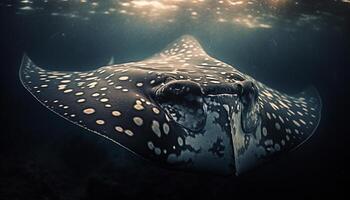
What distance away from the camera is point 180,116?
4438 millimetres

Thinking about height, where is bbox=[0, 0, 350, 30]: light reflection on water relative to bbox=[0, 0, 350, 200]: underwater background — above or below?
above

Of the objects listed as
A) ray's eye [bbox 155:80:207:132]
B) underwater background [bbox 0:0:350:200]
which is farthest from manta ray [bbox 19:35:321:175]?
underwater background [bbox 0:0:350:200]

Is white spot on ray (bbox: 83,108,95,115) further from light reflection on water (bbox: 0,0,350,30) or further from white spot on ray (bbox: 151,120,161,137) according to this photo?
light reflection on water (bbox: 0,0,350,30)

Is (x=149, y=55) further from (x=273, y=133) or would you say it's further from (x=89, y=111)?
(x=89, y=111)

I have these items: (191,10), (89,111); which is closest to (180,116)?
(89,111)

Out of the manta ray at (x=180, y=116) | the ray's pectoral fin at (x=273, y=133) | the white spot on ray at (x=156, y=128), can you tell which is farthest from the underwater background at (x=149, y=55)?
the white spot on ray at (x=156, y=128)

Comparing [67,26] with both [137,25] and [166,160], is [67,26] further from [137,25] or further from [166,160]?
[166,160]

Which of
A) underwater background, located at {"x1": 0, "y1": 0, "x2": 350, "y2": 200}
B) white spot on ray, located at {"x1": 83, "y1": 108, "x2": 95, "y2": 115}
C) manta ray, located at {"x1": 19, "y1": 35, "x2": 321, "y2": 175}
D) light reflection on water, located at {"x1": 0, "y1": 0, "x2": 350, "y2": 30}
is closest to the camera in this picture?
manta ray, located at {"x1": 19, "y1": 35, "x2": 321, "y2": 175}

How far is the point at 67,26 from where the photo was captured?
15.8m

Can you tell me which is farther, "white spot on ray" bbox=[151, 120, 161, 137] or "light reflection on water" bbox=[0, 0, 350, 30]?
"light reflection on water" bbox=[0, 0, 350, 30]

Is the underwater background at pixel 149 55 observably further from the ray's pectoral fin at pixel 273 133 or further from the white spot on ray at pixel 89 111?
the white spot on ray at pixel 89 111

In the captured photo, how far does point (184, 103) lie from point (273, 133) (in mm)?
1590

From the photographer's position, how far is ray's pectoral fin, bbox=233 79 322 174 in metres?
4.41

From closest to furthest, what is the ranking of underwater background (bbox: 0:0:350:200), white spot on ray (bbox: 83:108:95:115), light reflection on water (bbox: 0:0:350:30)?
1. white spot on ray (bbox: 83:108:95:115)
2. underwater background (bbox: 0:0:350:200)
3. light reflection on water (bbox: 0:0:350:30)
